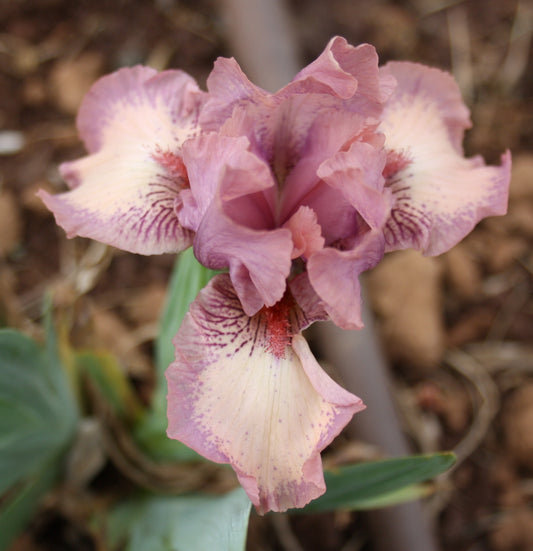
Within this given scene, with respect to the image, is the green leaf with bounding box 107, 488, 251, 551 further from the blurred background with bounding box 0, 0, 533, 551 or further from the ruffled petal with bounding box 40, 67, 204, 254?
the ruffled petal with bounding box 40, 67, 204, 254

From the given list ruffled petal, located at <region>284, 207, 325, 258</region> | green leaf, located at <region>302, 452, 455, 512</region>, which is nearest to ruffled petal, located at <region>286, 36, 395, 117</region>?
ruffled petal, located at <region>284, 207, 325, 258</region>

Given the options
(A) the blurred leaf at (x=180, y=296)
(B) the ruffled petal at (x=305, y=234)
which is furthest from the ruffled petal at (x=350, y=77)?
(A) the blurred leaf at (x=180, y=296)

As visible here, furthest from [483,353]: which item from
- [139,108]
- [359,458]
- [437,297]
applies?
[139,108]

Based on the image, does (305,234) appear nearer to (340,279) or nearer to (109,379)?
(340,279)

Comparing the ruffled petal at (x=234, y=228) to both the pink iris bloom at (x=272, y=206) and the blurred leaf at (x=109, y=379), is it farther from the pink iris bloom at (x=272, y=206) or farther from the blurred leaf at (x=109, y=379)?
the blurred leaf at (x=109, y=379)

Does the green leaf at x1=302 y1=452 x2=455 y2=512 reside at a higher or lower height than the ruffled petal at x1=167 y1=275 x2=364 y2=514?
lower

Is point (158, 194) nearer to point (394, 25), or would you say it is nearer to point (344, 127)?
point (344, 127)
